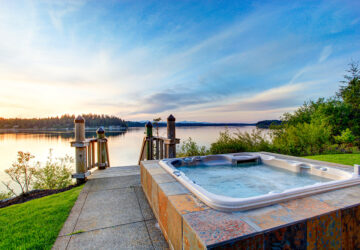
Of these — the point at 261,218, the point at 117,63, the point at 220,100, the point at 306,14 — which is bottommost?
the point at 261,218

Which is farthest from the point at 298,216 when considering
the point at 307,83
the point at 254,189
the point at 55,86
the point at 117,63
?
the point at 55,86

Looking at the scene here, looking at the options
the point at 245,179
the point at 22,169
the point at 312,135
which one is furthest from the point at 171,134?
the point at 312,135

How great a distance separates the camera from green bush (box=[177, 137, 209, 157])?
210 inches

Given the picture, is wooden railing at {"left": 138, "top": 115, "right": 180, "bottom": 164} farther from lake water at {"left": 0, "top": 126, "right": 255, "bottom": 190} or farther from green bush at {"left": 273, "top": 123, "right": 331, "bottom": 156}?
green bush at {"left": 273, "top": 123, "right": 331, "bottom": 156}

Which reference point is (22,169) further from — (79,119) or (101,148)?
(79,119)

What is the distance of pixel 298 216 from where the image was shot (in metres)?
1.06

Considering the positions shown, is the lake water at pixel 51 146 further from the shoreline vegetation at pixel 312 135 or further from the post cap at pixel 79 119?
Result: the post cap at pixel 79 119

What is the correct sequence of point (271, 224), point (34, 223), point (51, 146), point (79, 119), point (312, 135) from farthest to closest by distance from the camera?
point (51, 146), point (312, 135), point (79, 119), point (34, 223), point (271, 224)

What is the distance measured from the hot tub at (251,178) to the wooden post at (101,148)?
6.76 ft

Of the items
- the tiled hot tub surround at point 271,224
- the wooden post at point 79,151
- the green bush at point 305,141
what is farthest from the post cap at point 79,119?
the green bush at point 305,141

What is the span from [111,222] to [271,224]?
61.0 inches

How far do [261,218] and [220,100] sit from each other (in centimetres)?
808

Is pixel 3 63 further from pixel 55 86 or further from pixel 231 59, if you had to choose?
pixel 231 59

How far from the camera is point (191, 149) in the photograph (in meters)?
5.39
